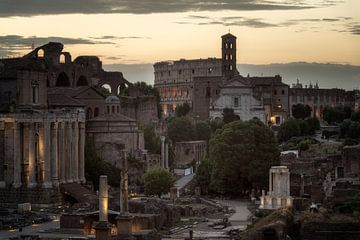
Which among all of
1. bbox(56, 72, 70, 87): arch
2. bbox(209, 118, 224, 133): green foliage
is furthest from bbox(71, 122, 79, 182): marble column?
bbox(209, 118, 224, 133): green foliage

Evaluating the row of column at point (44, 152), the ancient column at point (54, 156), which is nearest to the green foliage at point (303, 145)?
the row of column at point (44, 152)

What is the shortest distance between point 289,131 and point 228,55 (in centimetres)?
4581

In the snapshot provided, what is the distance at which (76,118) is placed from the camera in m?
79.1

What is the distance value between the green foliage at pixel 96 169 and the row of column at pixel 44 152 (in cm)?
481

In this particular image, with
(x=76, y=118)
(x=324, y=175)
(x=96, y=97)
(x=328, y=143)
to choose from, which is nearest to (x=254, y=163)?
(x=324, y=175)

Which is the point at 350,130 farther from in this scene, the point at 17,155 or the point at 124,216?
the point at 124,216

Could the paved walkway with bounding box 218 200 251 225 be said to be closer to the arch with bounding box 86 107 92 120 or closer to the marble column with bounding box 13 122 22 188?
the marble column with bounding box 13 122 22 188

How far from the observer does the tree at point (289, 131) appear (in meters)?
125

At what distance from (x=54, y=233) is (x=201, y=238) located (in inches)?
367

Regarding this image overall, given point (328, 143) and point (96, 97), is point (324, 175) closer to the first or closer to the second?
point (96, 97)

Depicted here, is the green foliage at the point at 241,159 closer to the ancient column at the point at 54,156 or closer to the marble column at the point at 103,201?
the ancient column at the point at 54,156

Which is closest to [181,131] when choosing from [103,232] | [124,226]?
[124,226]

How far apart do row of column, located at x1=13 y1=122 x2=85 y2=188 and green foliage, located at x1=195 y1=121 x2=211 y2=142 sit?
44.5m

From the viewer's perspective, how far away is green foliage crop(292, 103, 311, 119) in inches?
6398
